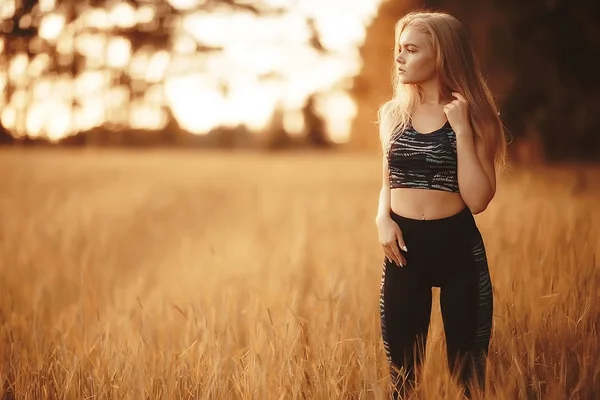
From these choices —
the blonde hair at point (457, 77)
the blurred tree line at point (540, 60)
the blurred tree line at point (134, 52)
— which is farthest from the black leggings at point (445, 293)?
the blurred tree line at point (540, 60)

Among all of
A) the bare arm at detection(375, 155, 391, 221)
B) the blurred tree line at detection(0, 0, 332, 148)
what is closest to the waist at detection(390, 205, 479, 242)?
the bare arm at detection(375, 155, 391, 221)

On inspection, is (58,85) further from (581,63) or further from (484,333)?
(581,63)

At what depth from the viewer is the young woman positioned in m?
1.55

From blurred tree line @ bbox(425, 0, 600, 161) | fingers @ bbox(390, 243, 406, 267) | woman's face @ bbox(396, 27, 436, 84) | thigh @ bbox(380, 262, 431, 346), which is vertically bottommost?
thigh @ bbox(380, 262, 431, 346)

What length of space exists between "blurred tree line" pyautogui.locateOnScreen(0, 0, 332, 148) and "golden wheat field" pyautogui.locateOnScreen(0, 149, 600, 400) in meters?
1.34

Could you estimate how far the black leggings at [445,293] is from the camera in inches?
61.8

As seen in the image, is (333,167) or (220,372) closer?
(220,372)

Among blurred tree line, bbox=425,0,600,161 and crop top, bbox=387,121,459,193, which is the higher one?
blurred tree line, bbox=425,0,600,161

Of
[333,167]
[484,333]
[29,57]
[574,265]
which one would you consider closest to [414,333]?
[484,333]

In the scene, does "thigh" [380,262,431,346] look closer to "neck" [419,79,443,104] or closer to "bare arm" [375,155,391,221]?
"bare arm" [375,155,391,221]

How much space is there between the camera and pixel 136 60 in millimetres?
10703

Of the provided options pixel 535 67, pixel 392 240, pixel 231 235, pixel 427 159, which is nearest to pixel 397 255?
pixel 392 240

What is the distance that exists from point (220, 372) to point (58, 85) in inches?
254

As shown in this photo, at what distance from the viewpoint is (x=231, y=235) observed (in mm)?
5102
